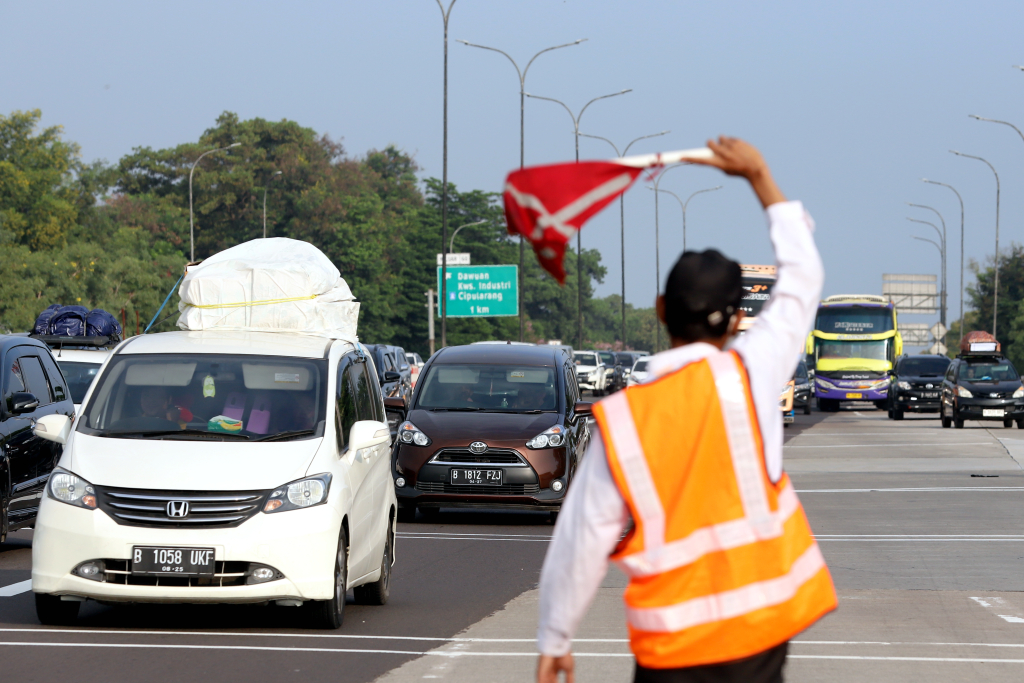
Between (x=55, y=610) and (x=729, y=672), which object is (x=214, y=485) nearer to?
(x=55, y=610)

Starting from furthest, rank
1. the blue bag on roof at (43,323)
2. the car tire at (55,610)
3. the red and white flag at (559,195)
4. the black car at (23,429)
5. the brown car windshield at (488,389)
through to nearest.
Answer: the blue bag on roof at (43,323) < the brown car windshield at (488,389) < the black car at (23,429) < the car tire at (55,610) < the red and white flag at (559,195)

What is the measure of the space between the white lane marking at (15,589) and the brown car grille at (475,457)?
17.9 feet

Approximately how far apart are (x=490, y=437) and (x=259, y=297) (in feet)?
15.1

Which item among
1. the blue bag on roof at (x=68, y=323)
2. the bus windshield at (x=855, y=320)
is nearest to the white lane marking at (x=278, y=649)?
the blue bag on roof at (x=68, y=323)

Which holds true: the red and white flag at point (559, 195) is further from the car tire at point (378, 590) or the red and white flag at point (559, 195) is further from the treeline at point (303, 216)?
the treeline at point (303, 216)

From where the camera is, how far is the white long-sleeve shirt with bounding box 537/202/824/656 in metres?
3.26

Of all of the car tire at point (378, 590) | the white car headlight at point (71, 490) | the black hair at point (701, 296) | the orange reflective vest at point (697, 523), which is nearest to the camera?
the orange reflective vest at point (697, 523)

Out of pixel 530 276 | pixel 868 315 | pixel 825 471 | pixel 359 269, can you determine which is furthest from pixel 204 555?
pixel 530 276

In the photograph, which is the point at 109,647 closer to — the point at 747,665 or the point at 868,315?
the point at 747,665

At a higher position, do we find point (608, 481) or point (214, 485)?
point (608, 481)

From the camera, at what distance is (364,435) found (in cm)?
935

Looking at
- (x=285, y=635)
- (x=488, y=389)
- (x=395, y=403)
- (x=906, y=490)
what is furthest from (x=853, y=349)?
(x=285, y=635)

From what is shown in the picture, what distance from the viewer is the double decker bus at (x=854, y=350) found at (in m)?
50.8

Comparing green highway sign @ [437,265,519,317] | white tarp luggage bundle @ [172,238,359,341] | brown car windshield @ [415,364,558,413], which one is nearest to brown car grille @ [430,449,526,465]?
brown car windshield @ [415,364,558,413]
